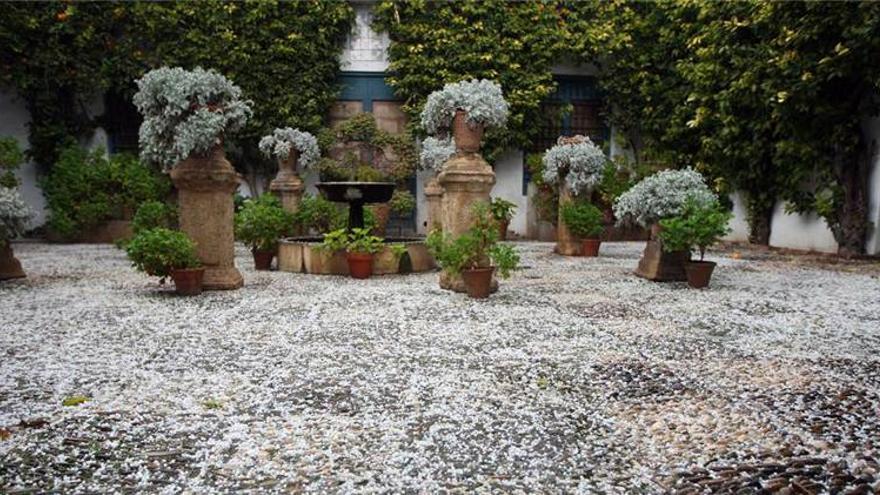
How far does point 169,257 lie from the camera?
16.6 feet

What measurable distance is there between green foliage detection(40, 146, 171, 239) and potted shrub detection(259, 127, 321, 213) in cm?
223

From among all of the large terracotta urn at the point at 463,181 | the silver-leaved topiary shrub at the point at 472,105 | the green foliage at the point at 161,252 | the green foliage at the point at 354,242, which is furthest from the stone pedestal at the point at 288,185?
the large terracotta urn at the point at 463,181

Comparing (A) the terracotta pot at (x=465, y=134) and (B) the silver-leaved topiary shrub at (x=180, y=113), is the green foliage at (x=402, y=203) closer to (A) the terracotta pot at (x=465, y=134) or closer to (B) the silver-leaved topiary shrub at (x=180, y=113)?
(A) the terracotta pot at (x=465, y=134)

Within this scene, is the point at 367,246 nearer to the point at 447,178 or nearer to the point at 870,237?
A: the point at 447,178

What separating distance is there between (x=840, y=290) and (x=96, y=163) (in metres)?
10.4

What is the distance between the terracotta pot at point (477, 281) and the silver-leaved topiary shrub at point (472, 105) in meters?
1.31

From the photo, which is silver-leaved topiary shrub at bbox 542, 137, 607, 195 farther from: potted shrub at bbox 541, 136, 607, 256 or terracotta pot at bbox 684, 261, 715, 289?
terracotta pot at bbox 684, 261, 715, 289

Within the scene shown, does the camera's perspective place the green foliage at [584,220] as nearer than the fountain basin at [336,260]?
No

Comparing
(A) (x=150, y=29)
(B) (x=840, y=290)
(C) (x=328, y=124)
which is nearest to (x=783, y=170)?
(B) (x=840, y=290)

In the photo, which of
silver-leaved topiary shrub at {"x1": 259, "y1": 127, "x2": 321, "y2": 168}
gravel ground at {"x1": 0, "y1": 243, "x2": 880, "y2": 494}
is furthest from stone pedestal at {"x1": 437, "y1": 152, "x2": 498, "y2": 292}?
silver-leaved topiary shrub at {"x1": 259, "y1": 127, "x2": 321, "y2": 168}

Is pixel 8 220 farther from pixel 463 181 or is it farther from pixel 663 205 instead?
pixel 663 205

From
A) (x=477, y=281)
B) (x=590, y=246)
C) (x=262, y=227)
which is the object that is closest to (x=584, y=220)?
(x=590, y=246)

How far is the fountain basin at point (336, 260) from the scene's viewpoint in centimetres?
669

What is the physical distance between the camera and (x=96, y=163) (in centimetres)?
1012
